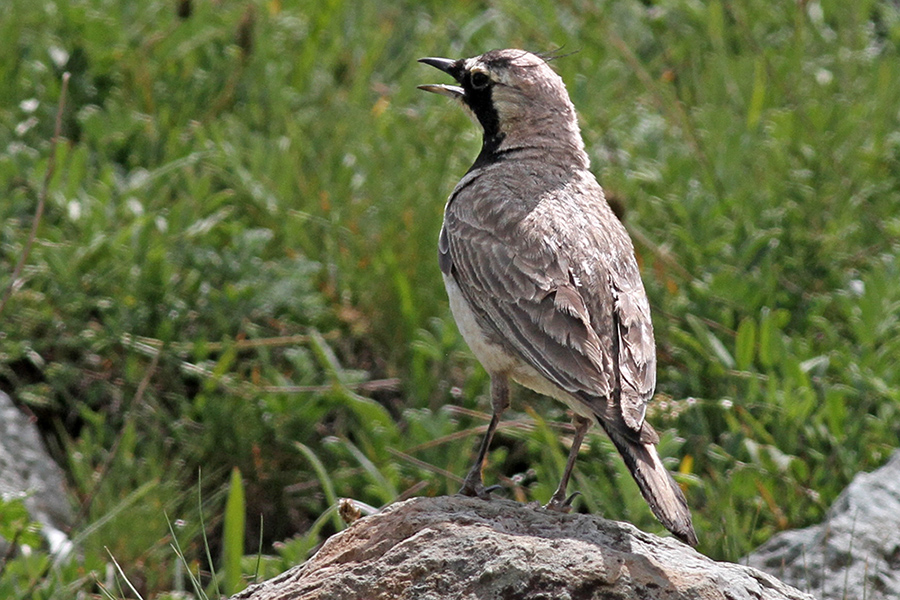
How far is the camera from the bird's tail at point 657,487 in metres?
3.27

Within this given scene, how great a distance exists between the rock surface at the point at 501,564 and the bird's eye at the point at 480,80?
2.08 metres

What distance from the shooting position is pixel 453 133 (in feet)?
23.5

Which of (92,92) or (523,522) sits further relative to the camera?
(92,92)

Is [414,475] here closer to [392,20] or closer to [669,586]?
[669,586]

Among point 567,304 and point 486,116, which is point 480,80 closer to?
point 486,116

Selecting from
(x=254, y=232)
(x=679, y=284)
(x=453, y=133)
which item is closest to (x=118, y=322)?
(x=254, y=232)

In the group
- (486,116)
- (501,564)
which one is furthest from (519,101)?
(501,564)

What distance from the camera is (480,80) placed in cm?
506

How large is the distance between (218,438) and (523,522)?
247cm

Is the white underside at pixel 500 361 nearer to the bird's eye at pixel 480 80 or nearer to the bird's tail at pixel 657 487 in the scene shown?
the bird's tail at pixel 657 487

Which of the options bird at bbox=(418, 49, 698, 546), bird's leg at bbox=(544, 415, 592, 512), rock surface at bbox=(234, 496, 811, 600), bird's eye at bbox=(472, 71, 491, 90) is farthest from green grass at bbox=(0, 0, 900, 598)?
bird's eye at bbox=(472, 71, 491, 90)

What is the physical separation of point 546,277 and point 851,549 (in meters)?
1.45

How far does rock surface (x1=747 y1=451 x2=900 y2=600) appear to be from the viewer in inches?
170

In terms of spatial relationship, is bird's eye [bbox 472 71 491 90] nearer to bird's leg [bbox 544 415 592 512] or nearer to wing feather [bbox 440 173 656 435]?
wing feather [bbox 440 173 656 435]
